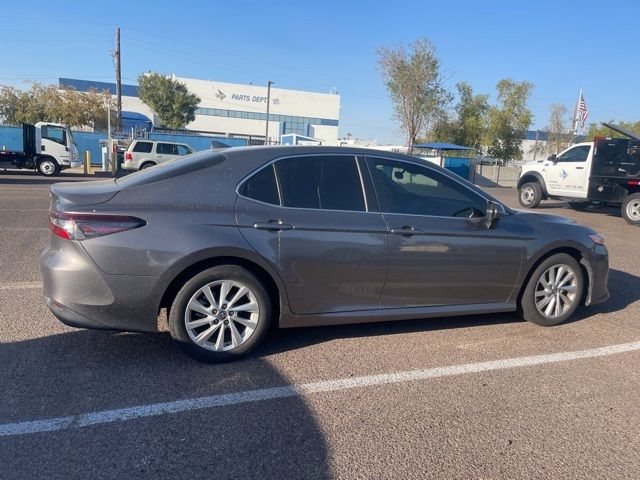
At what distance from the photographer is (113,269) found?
351cm

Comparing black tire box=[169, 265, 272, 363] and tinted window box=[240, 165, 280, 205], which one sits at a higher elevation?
tinted window box=[240, 165, 280, 205]

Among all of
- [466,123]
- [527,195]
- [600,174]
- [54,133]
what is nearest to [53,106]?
[54,133]

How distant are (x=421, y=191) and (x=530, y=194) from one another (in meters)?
13.6

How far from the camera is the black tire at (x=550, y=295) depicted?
475cm

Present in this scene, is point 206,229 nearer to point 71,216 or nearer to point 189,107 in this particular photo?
point 71,216

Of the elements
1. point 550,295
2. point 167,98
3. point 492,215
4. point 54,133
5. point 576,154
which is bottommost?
point 550,295

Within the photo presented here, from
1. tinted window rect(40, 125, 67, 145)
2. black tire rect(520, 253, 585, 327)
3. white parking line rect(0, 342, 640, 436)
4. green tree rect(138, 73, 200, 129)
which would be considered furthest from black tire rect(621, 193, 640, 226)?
green tree rect(138, 73, 200, 129)

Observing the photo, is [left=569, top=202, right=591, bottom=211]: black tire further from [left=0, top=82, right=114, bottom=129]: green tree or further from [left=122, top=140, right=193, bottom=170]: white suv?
[left=0, top=82, right=114, bottom=129]: green tree

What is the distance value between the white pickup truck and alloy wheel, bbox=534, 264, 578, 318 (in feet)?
34.4

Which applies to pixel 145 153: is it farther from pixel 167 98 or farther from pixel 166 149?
pixel 167 98

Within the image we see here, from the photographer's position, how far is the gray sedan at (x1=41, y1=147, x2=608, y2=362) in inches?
140

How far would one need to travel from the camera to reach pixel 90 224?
3510 mm

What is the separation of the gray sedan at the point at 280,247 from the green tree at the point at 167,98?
6204 cm

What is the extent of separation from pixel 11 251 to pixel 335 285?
542 centimetres
